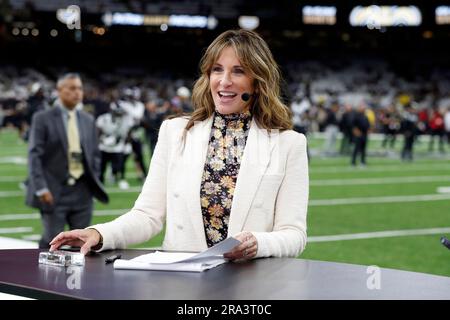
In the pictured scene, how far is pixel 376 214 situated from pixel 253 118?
10.9 m

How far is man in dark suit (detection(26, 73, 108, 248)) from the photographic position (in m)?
8.57

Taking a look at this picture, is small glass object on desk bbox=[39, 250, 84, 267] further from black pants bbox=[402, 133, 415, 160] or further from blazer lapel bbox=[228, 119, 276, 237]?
black pants bbox=[402, 133, 415, 160]

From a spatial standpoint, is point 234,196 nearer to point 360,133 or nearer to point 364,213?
point 364,213

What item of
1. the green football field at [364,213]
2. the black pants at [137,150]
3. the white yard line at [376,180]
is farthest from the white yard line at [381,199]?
the black pants at [137,150]

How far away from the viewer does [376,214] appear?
48.3 feet

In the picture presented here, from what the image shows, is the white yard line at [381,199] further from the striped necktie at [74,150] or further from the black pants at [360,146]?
the black pants at [360,146]

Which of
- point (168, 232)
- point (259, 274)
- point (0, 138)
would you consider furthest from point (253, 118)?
point (0, 138)

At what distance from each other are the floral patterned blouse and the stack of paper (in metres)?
0.44

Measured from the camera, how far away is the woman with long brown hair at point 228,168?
12.7 feet

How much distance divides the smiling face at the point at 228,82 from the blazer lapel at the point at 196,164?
14cm

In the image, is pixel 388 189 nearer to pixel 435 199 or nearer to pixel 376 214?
pixel 435 199

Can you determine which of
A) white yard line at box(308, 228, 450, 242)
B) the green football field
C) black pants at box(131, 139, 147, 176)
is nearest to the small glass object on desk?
the green football field

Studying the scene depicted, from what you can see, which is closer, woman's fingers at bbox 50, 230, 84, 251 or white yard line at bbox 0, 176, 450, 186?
woman's fingers at bbox 50, 230, 84, 251

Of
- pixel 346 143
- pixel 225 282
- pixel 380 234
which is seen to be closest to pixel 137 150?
pixel 380 234
